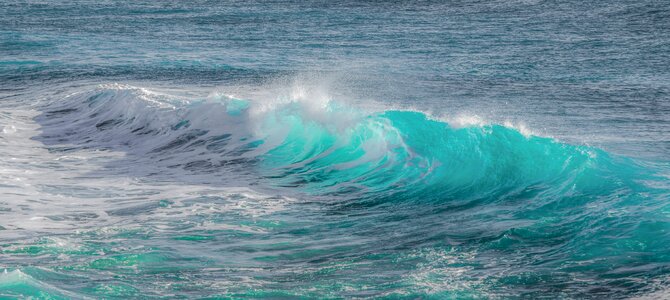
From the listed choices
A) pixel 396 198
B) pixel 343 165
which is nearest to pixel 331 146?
pixel 343 165

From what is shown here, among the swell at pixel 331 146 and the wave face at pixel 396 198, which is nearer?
the wave face at pixel 396 198

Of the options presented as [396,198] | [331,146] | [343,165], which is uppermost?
[331,146]

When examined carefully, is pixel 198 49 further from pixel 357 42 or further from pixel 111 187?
pixel 111 187

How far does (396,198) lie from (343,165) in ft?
6.26

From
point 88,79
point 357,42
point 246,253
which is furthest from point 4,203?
point 357,42

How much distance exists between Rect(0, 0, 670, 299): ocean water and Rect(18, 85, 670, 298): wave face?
3 centimetres

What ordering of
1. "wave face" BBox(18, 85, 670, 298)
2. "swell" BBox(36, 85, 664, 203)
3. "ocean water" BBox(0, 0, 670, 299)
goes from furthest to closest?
1. "swell" BBox(36, 85, 664, 203)
2. "ocean water" BBox(0, 0, 670, 299)
3. "wave face" BBox(18, 85, 670, 298)

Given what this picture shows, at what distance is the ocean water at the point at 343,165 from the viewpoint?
7.04m

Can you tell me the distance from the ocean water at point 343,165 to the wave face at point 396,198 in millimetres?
33

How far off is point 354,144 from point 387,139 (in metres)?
0.53

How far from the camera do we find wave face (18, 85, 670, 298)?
6914mm

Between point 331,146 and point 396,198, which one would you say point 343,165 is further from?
point 396,198

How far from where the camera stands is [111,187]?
10.9 metres

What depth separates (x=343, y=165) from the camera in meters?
11.7
